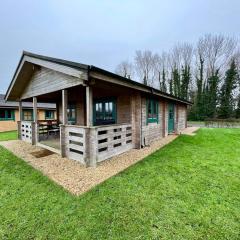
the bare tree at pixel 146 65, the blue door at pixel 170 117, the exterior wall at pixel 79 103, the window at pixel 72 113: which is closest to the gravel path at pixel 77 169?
the exterior wall at pixel 79 103

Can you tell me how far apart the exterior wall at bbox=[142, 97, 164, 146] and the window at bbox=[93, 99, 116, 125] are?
5.12 feet

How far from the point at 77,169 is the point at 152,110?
5.18 metres

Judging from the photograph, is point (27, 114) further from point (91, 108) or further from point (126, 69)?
point (126, 69)

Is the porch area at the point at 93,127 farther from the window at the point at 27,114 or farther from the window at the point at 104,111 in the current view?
the window at the point at 27,114

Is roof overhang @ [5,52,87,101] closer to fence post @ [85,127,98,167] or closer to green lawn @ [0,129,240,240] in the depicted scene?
fence post @ [85,127,98,167]

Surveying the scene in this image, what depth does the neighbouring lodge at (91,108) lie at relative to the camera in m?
4.68

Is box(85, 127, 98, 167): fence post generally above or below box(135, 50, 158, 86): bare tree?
below

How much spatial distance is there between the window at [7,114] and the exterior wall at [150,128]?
14.3 metres

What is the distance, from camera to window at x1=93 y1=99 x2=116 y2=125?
8062 mm

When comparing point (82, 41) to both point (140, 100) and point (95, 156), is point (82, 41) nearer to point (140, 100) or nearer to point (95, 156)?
point (140, 100)

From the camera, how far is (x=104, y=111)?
337 inches

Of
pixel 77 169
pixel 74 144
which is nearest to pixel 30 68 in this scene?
pixel 74 144

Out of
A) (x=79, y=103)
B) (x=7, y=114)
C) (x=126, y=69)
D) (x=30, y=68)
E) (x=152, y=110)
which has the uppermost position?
(x=126, y=69)

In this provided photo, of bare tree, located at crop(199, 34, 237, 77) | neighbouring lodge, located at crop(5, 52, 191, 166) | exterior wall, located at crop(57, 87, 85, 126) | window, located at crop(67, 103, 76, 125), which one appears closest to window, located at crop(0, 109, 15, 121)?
neighbouring lodge, located at crop(5, 52, 191, 166)
